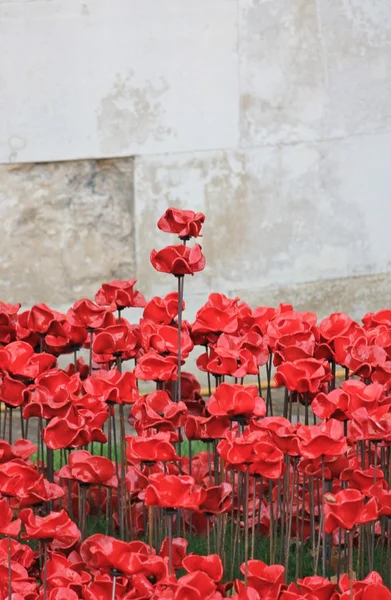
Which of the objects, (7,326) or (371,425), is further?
(7,326)

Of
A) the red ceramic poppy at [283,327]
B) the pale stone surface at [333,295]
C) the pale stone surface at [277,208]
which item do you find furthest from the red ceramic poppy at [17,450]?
the pale stone surface at [333,295]

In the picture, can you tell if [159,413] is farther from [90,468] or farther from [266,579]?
[266,579]

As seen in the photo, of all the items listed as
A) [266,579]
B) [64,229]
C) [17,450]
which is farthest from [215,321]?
[64,229]

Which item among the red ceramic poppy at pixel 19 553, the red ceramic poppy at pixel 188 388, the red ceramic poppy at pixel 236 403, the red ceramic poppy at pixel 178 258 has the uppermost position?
the red ceramic poppy at pixel 178 258

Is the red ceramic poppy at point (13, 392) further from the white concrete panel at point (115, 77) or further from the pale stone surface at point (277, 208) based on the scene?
the pale stone surface at point (277, 208)

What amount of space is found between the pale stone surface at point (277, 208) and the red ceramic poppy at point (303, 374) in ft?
9.40

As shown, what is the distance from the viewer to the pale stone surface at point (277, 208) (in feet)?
17.7

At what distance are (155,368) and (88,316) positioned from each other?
0.43 meters

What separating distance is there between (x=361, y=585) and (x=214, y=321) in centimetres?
91

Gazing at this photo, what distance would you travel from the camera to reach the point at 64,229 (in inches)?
207

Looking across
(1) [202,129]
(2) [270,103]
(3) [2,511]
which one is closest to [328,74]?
(2) [270,103]

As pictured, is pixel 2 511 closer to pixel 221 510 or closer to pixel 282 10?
pixel 221 510

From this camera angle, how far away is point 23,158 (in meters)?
5.12

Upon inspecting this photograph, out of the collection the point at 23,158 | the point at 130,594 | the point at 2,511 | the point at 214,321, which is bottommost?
the point at 130,594
